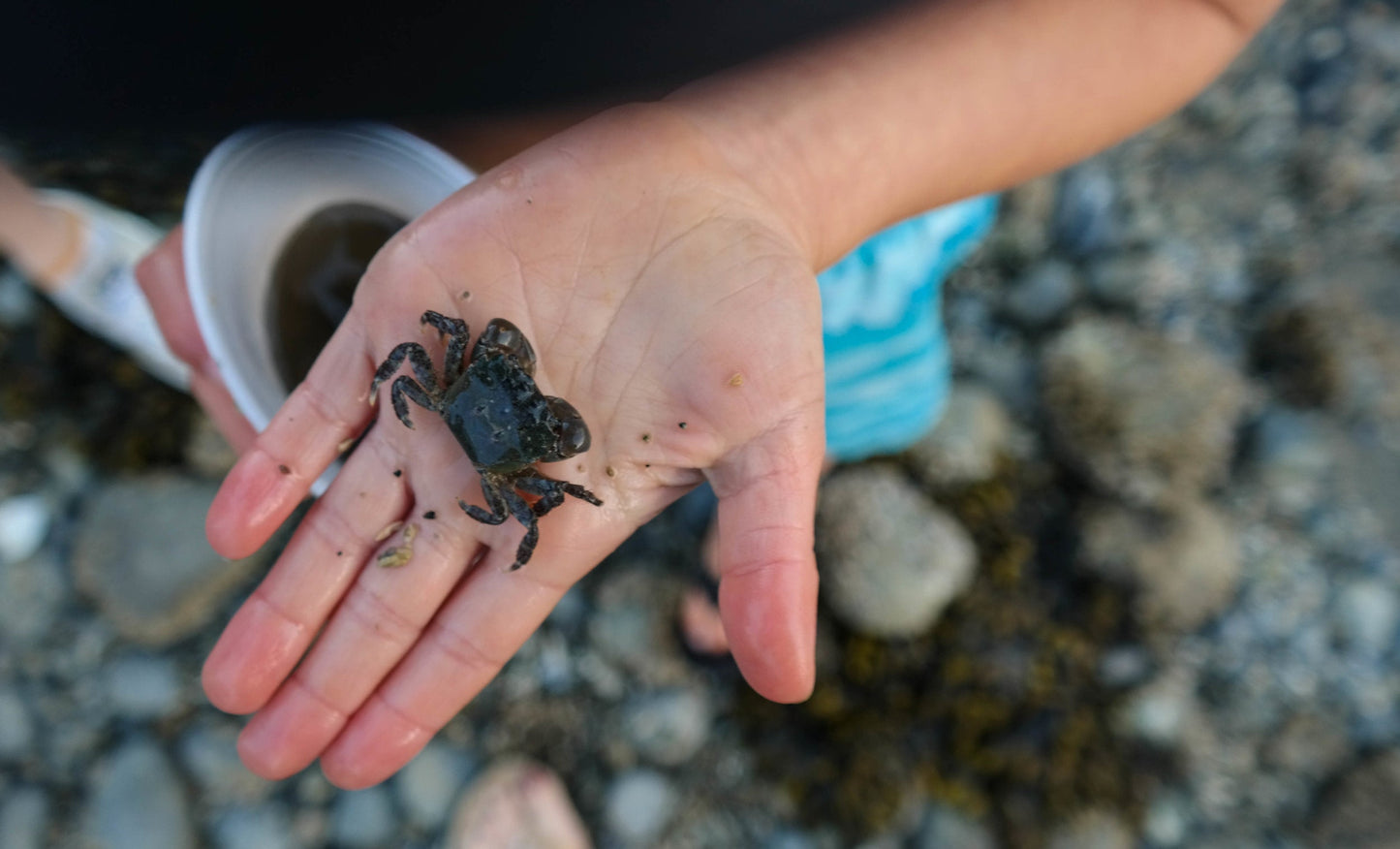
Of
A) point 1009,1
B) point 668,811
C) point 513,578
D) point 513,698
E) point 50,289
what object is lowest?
point 668,811

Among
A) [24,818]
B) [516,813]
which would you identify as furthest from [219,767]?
[516,813]

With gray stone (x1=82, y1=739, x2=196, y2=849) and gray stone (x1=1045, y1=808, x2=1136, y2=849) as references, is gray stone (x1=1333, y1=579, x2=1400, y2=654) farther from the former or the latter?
gray stone (x1=82, y1=739, x2=196, y2=849)

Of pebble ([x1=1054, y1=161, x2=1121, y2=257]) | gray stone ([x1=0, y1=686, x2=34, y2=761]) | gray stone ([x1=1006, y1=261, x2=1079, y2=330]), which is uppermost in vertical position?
pebble ([x1=1054, y1=161, x2=1121, y2=257])

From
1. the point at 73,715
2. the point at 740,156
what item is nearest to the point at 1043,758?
the point at 740,156

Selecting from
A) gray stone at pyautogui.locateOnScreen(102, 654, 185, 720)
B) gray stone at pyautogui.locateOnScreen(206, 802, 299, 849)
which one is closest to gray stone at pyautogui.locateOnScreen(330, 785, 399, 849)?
gray stone at pyautogui.locateOnScreen(206, 802, 299, 849)

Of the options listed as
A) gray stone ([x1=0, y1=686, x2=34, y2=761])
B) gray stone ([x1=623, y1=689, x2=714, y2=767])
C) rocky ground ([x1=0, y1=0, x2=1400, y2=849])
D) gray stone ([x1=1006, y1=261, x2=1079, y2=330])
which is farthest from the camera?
gray stone ([x1=1006, y1=261, x2=1079, y2=330])

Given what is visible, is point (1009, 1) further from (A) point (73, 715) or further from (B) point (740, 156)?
(A) point (73, 715)
